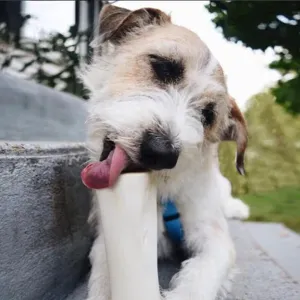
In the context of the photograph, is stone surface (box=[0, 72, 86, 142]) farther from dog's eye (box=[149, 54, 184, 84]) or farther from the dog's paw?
the dog's paw

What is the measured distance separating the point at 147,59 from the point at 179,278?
1123 millimetres

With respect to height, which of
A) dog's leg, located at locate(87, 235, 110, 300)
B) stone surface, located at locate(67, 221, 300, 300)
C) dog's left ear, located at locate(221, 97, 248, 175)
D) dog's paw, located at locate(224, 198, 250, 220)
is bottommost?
stone surface, located at locate(67, 221, 300, 300)

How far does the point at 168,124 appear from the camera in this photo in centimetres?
216

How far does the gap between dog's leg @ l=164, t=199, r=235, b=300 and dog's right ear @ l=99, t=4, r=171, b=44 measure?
42.9 inches

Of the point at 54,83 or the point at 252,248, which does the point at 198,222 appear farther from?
the point at 54,83

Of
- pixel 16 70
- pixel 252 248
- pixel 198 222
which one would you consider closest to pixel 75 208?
pixel 198 222

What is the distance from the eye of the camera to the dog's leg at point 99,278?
7.55ft

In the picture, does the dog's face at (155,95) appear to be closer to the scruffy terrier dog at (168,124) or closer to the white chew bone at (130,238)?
the scruffy terrier dog at (168,124)

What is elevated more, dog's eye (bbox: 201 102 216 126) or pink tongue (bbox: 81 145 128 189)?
dog's eye (bbox: 201 102 216 126)

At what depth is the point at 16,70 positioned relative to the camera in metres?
4.45

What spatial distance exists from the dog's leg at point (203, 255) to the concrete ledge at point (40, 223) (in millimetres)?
583

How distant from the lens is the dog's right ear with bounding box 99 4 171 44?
290 cm

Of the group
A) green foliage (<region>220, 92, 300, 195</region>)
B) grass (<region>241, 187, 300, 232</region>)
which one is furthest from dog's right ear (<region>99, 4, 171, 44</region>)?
green foliage (<region>220, 92, 300, 195</region>)

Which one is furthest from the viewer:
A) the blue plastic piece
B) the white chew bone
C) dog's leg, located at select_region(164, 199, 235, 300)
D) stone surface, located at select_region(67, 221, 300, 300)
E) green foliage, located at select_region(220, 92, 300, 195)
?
green foliage, located at select_region(220, 92, 300, 195)
